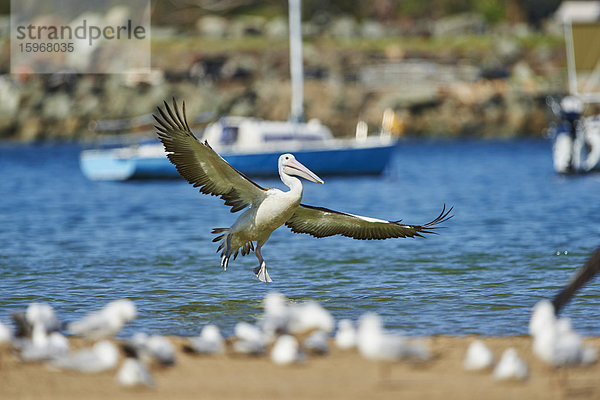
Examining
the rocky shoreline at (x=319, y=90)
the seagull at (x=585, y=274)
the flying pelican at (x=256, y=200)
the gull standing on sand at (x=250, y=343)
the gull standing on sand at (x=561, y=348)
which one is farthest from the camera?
the rocky shoreline at (x=319, y=90)

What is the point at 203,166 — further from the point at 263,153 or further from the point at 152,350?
the point at 263,153

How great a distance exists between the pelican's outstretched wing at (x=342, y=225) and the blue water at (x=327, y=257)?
749mm

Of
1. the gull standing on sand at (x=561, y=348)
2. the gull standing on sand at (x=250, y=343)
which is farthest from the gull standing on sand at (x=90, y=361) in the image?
the gull standing on sand at (x=561, y=348)

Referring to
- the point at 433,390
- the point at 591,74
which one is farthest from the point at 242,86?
the point at 433,390

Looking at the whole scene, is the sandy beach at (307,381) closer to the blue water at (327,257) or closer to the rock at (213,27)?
the blue water at (327,257)

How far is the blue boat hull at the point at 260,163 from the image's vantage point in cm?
2920

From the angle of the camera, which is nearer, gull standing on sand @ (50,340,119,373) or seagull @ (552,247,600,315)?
gull standing on sand @ (50,340,119,373)

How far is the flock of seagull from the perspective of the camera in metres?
6.66

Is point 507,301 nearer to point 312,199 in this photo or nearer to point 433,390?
point 433,390

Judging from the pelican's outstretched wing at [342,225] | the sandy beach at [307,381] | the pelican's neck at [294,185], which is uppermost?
the pelican's neck at [294,185]

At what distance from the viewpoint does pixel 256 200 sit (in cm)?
1073

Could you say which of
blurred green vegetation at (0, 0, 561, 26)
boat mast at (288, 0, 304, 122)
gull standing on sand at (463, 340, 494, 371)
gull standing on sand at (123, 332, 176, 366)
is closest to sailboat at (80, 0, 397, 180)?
boat mast at (288, 0, 304, 122)

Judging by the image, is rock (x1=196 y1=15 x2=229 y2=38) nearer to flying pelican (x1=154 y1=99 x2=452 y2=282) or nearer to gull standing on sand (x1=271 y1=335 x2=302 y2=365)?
flying pelican (x1=154 y1=99 x2=452 y2=282)

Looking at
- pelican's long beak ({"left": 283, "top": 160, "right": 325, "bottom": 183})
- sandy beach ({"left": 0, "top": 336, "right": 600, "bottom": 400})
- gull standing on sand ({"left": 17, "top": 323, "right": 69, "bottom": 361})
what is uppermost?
pelican's long beak ({"left": 283, "top": 160, "right": 325, "bottom": 183})
